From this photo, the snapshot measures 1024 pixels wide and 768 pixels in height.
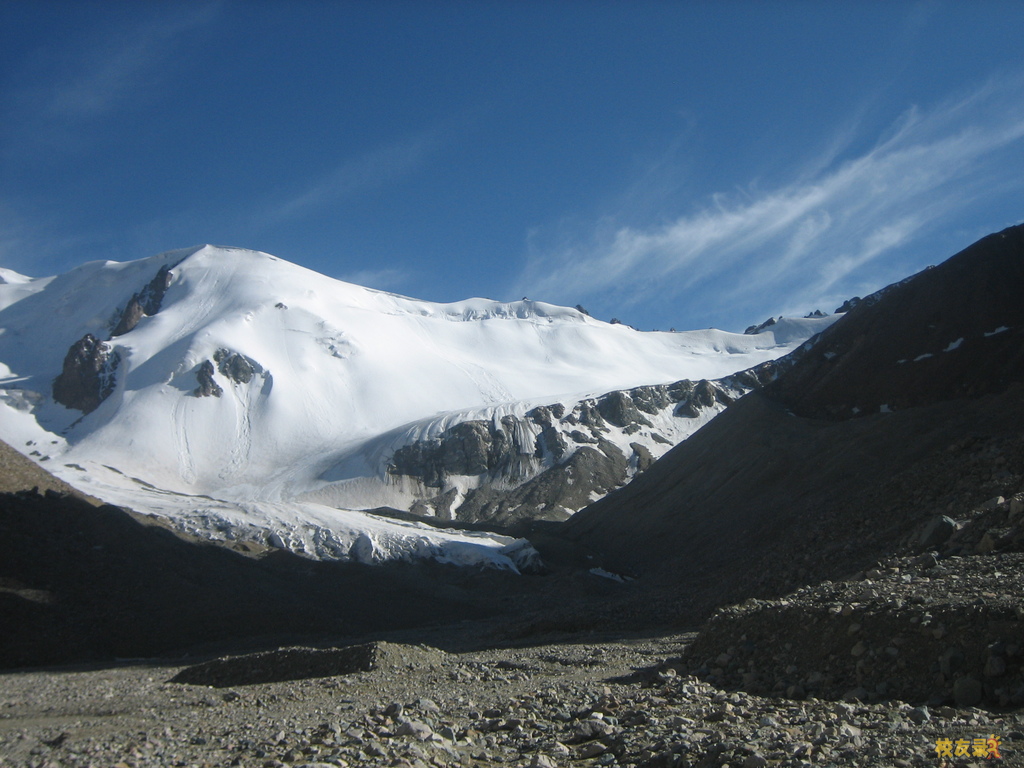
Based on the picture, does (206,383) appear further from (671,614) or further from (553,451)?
(671,614)

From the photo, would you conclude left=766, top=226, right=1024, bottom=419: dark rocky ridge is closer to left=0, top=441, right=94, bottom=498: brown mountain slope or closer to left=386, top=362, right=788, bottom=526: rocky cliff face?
left=386, top=362, right=788, bottom=526: rocky cliff face

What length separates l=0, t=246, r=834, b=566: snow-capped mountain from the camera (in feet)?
391

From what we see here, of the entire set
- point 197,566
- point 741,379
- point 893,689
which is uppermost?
point 741,379

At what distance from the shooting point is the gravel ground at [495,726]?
24.6 feet

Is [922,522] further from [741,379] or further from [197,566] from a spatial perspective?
[741,379]

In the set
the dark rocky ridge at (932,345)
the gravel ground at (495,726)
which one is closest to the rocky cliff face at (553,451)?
the dark rocky ridge at (932,345)

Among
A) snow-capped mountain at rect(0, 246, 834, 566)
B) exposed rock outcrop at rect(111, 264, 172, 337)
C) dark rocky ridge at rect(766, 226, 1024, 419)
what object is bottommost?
dark rocky ridge at rect(766, 226, 1024, 419)

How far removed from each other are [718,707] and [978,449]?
908 inches

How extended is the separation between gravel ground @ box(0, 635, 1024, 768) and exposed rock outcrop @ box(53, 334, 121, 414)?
147915 millimetres

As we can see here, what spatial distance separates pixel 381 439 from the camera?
133 m

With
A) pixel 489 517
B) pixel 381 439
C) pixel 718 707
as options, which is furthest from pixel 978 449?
pixel 381 439

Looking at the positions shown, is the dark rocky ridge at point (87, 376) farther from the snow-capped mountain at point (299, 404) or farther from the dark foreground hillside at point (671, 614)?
the dark foreground hillside at point (671, 614)

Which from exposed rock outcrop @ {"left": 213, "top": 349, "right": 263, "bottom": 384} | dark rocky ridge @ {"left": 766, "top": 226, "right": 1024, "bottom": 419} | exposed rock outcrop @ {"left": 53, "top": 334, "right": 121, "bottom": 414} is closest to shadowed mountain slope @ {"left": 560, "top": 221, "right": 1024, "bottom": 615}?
dark rocky ridge @ {"left": 766, "top": 226, "right": 1024, "bottom": 419}

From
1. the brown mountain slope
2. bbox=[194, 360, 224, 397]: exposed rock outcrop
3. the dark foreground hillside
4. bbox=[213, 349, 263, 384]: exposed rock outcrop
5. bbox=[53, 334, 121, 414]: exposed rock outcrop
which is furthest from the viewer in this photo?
bbox=[213, 349, 263, 384]: exposed rock outcrop
